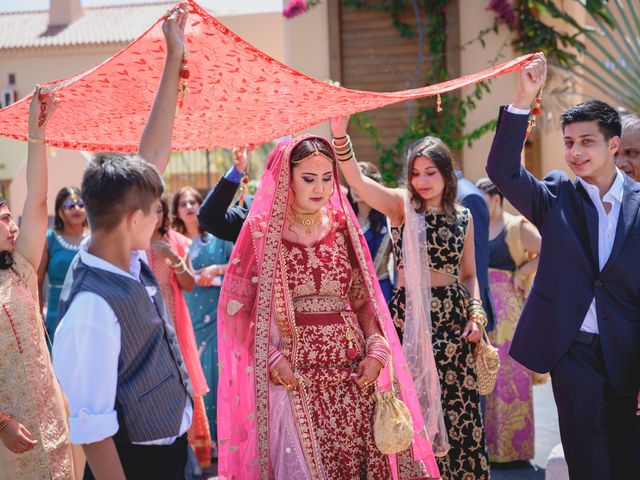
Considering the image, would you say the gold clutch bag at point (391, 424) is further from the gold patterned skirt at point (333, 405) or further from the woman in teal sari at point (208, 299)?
the woman in teal sari at point (208, 299)

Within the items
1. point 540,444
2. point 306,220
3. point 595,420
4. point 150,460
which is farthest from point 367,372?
point 540,444

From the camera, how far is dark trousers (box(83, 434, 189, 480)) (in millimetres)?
2543

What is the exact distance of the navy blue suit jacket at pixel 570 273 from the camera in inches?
127

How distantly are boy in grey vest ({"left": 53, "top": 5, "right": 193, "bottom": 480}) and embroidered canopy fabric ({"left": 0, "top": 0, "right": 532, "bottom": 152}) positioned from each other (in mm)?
1009

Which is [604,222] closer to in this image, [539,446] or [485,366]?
[485,366]

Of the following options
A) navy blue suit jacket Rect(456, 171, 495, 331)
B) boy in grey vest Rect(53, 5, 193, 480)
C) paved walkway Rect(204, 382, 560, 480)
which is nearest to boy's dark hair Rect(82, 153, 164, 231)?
boy in grey vest Rect(53, 5, 193, 480)

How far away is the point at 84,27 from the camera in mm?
28984

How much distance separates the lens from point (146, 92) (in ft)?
12.7

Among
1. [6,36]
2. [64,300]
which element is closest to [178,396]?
[64,300]

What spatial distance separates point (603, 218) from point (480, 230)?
1.74m

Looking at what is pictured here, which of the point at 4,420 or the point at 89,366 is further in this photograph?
the point at 4,420

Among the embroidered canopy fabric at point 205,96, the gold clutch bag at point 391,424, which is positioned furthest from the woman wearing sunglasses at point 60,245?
the gold clutch bag at point 391,424

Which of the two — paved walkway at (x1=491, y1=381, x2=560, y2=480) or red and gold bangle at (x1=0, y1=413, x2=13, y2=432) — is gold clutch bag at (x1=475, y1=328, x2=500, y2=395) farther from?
red and gold bangle at (x1=0, y1=413, x2=13, y2=432)

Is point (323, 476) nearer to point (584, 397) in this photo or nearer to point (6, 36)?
point (584, 397)
